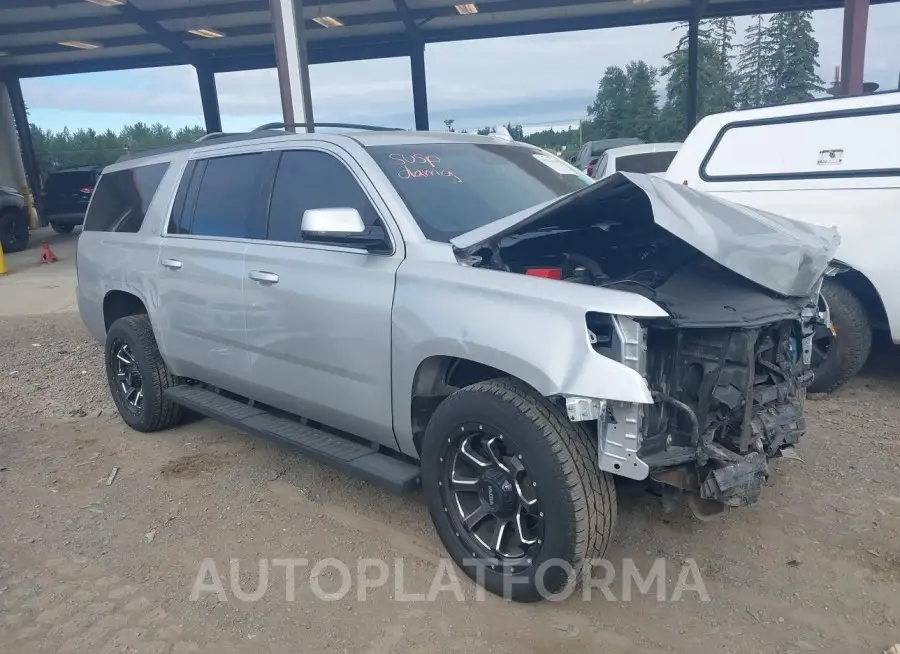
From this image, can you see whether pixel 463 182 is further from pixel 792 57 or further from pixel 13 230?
pixel 792 57

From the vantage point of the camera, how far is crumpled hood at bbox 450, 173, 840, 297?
2.94m

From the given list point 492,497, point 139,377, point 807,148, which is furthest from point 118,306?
point 807,148

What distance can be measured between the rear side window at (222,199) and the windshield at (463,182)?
929mm

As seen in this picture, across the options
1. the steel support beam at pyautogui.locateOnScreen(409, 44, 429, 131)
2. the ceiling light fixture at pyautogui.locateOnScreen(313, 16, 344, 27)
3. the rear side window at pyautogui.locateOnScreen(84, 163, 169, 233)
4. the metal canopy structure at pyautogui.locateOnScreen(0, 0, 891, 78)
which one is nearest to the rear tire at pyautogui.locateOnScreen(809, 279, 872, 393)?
the rear side window at pyautogui.locateOnScreen(84, 163, 169, 233)

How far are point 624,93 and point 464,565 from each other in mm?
19250

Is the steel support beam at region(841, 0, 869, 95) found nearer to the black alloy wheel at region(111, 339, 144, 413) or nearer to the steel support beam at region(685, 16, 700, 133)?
the steel support beam at region(685, 16, 700, 133)

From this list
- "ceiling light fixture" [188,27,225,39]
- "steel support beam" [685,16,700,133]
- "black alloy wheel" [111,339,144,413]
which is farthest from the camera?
"ceiling light fixture" [188,27,225,39]

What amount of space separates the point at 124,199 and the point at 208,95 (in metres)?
19.8

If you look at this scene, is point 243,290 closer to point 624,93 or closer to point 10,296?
point 10,296

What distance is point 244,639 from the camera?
296 cm

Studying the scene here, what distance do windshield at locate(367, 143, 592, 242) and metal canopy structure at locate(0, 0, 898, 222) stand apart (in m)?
9.70

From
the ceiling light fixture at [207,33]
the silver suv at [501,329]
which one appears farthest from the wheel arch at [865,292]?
the ceiling light fixture at [207,33]

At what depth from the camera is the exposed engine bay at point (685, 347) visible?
9.17 ft

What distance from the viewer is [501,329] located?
293cm
